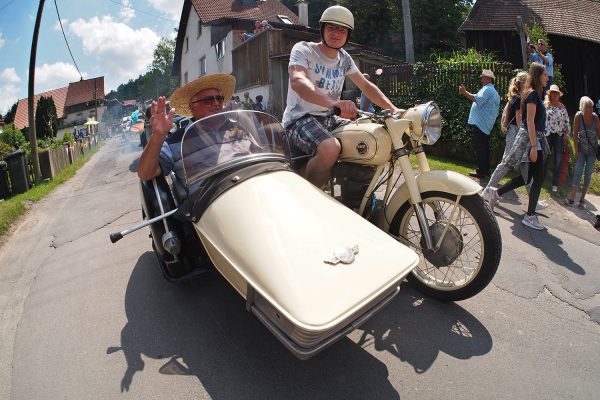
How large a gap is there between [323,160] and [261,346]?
1.46 meters

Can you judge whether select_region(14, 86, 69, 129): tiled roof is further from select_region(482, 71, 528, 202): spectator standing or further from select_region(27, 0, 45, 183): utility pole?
select_region(482, 71, 528, 202): spectator standing

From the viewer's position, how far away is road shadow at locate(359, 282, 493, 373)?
2459 mm

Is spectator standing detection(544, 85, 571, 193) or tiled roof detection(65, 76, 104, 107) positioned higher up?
tiled roof detection(65, 76, 104, 107)

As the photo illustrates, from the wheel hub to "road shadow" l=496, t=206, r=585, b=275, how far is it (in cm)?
175

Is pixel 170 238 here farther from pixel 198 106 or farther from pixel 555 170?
pixel 555 170

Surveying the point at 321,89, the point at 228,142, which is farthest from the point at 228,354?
the point at 321,89

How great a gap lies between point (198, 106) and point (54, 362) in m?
2.39

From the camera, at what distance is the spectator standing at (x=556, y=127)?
6.05m

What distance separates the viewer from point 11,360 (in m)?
2.69

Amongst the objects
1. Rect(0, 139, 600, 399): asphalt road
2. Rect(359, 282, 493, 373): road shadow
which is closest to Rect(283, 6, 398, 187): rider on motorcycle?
Rect(359, 282, 493, 373): road shadow

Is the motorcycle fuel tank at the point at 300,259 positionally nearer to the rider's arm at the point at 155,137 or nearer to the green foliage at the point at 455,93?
the rider's arm at the point at 155,137

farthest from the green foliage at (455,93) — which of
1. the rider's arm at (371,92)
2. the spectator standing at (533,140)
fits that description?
the rider's arm at (371,92)

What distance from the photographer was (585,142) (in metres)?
5.76

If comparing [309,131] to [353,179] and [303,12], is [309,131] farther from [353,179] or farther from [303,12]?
[303,12]
